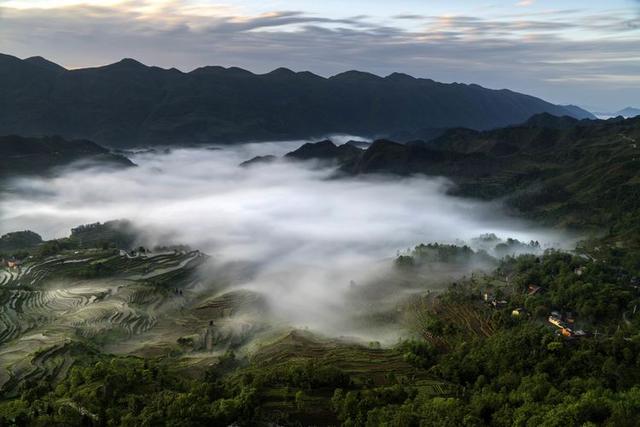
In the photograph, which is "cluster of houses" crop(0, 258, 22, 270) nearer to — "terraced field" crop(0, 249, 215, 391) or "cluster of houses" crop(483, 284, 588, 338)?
"terraced field" crop(0, 249, 215, 391)

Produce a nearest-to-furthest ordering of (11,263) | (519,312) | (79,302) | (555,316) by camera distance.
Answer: (555,316), (519,312), (79,302), (11,263)

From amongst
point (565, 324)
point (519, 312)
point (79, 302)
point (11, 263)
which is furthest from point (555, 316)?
point (11, 263)

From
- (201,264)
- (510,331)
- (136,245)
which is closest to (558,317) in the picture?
(510,331)

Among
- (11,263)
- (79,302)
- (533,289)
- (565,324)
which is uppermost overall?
(533,289)

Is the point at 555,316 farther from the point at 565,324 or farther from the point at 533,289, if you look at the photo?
the point at 533,289

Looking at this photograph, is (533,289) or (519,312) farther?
(533,289)

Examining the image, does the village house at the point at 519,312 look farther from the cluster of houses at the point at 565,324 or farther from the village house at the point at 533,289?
the village house at the point at 533,289

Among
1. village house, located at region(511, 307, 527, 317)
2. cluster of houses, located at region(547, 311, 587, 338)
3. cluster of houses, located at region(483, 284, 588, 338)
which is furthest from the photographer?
village house, located at region(511, 307, 527, 317)

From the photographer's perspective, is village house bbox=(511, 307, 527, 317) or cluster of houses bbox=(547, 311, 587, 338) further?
village house bbox=(511, 307, 527, 317)

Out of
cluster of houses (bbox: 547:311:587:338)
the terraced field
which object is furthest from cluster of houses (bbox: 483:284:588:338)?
the terraced field

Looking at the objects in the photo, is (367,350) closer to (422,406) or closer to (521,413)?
(422,406)

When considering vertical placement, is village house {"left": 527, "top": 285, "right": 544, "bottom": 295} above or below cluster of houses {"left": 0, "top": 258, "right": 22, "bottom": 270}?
above
